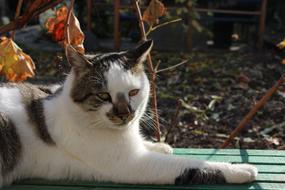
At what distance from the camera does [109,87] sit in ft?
5.46

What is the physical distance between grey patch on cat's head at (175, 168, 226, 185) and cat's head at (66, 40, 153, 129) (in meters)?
0.31

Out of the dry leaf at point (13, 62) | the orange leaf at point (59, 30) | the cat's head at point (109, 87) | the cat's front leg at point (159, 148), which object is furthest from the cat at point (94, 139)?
the orange leaf at point (59, 30)

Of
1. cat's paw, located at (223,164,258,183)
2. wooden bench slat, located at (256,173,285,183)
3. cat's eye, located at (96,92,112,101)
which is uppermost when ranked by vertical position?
cat's eye, located at (96,92,112,101)

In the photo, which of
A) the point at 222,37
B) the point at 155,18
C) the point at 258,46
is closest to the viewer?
the point at 155,18

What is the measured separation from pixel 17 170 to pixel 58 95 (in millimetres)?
365

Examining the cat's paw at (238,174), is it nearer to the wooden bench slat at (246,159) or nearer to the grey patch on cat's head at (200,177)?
the grey patch on cat's head at (200,177)

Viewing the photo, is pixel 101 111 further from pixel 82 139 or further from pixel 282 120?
pixel 282 120

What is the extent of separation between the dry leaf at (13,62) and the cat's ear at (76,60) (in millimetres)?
252

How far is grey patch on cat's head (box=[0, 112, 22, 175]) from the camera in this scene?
172 cm

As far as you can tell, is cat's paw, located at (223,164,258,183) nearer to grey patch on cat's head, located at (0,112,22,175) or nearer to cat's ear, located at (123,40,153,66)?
cat's ear, located at (123,40,153,66)

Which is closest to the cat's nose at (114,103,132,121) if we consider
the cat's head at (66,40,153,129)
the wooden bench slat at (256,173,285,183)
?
the cat's head at (66,40,153,129)

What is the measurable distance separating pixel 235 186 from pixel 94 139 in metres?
0.62

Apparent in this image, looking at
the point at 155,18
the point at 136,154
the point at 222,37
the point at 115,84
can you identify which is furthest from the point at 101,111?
the point at 222,37

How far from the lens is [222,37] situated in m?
7.65
